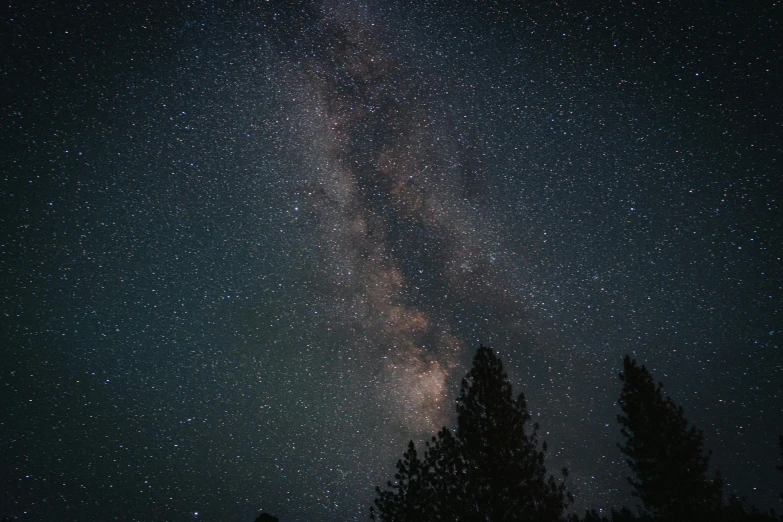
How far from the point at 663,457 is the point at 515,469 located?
6.58 metres

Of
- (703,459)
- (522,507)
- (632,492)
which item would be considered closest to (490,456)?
(522,507)

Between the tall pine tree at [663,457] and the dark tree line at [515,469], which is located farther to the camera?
the tall pine tree at [663,457]

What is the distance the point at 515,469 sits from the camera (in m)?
7.61

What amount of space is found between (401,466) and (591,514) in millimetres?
15472

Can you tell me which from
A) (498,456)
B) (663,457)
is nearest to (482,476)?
(498,456)

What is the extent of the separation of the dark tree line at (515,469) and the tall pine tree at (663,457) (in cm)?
3

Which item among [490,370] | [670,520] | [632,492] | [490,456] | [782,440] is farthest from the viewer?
[782,440]

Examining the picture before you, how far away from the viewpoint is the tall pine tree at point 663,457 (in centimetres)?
973

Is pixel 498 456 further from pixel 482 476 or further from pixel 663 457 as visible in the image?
pixel 663 457

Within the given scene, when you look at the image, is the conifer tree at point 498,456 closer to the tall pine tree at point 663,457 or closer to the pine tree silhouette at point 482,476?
the pine tree silhouette at point 482,476

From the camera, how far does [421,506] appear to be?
7051mm

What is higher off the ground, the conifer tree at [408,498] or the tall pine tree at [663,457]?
the tall pine tree at [663,457]

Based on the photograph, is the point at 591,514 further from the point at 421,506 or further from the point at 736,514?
the point at 421,506

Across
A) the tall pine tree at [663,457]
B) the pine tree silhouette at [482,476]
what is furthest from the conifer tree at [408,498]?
the tall pine tree at [663,457]
